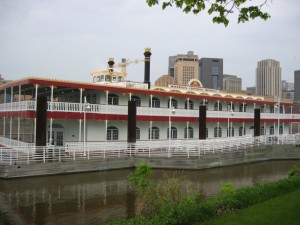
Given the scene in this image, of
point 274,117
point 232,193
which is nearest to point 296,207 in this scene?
point 232,193

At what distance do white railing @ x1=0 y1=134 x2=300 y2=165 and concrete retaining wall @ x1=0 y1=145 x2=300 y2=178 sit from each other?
19.6 inches

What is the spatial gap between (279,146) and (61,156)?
22789mm

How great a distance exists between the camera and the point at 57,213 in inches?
529

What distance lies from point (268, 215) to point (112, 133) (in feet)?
69.0

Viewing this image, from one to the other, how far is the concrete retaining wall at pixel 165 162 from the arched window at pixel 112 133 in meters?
4.79

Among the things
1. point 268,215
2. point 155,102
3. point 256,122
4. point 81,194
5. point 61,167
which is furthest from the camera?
point 256,122

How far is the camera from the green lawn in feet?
32.0

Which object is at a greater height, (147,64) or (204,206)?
(147,64)

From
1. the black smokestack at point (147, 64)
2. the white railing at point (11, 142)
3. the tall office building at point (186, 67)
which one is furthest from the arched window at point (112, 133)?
the tall office building at point (186, 67)

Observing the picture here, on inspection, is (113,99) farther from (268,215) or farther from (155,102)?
(268,215)

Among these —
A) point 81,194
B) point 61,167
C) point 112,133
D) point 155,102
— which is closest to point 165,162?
point 112,133

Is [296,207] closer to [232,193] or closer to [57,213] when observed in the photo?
[232,193]

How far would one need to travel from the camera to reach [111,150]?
89.2 feet

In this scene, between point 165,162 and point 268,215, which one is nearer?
point 268,215
